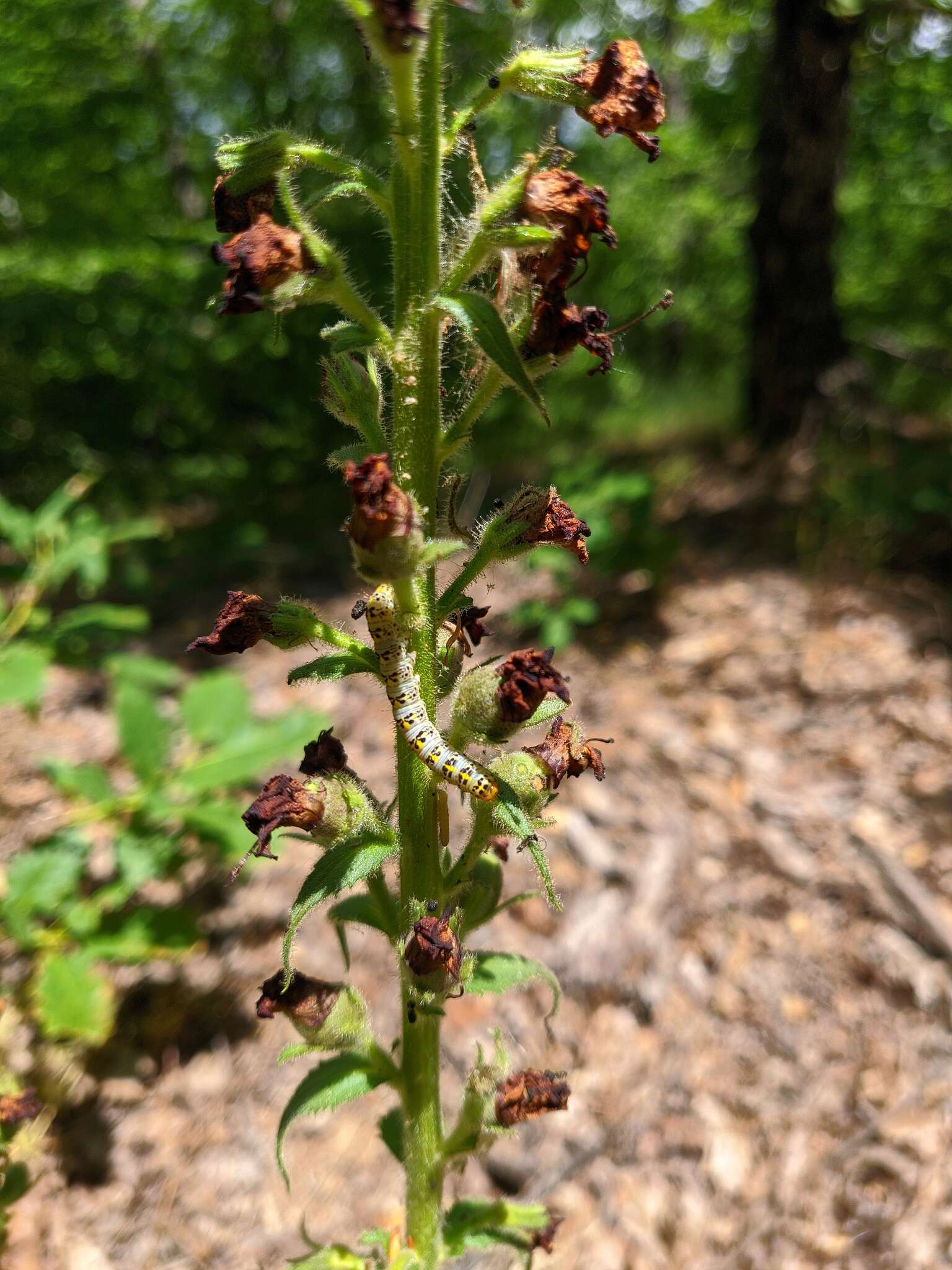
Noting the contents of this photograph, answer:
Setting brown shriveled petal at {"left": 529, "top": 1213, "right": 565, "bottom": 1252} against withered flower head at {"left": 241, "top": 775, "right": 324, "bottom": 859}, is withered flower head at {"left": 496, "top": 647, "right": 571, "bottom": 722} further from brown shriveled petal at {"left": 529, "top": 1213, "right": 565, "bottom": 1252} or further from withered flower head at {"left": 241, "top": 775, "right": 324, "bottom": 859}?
brown shriveled petal at {"left": 529, "top": 1213, "right": 565, "bottom": 1252}

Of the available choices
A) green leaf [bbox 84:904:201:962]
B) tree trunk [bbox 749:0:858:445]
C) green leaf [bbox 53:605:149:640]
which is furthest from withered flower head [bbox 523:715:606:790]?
tree trunk [bbox 749:0:858:445]

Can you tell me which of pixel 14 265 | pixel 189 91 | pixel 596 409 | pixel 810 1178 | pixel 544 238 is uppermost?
pixel 544 238

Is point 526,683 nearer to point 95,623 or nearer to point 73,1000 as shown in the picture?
point 73,1000

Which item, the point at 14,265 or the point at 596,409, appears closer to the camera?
the point at 14,265

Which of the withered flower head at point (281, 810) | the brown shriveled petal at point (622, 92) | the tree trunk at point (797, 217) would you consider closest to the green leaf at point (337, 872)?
the withered flower head at point (281, 810)

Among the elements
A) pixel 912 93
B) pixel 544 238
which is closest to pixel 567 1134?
pixel 544 238

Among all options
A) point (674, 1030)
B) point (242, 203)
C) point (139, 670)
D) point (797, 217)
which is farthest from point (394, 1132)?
point (797, 217)

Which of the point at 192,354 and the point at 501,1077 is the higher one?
the point at 501,1077

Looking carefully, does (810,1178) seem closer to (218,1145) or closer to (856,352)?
(218,1145)
